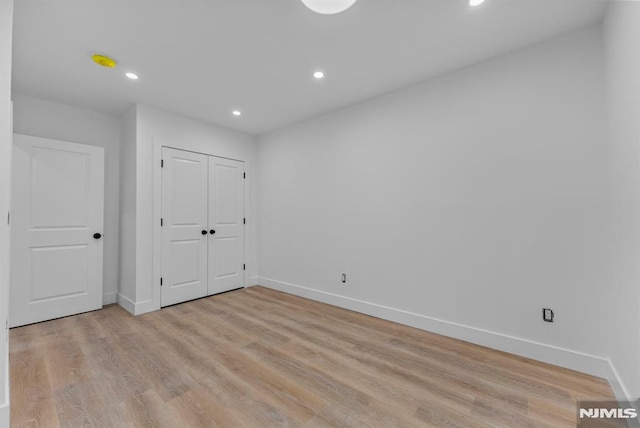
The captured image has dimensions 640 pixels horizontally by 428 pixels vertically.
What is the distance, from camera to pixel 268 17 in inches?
79.3

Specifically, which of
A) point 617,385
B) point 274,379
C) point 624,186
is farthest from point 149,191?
point 617,385

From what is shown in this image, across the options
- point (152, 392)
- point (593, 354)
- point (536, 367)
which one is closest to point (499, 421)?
point (536, 367)

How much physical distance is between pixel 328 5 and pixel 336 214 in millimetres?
2349

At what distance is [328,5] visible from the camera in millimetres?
1799

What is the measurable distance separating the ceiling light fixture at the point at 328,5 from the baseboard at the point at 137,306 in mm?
3664

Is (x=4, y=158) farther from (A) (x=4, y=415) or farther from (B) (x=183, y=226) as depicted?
(B) (x=183, y=226)

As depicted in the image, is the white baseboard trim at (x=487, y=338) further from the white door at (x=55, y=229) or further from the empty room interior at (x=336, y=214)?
the white door at (x=55, y=229)

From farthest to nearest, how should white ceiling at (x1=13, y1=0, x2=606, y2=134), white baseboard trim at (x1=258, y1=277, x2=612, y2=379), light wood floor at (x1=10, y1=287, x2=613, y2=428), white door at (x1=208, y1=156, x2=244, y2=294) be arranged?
white door at (x1=208, y1=156, x2=244, y2=294) < white baseboard trim at (x1=258, y1=277, x2=612, y2=379) < white ceiling at (x1=13, y1=0, x2=606, y2=134) < light wood floor at (x1=10, y1=287, x2=613, y2=428)

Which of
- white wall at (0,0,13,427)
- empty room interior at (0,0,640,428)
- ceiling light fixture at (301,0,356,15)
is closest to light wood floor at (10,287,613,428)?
empty room interior at (0,0,640,428)

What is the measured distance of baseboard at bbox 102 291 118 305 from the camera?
12.3 feet

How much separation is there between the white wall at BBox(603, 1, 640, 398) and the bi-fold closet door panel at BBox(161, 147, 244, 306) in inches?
170

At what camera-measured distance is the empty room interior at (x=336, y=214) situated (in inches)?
68.5

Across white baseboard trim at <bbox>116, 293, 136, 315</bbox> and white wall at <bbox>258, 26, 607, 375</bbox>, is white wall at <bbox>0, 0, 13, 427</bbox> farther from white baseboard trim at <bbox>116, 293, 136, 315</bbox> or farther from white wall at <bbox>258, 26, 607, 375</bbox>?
white wall at <bbox>258, 26, 607, 375</bbox>

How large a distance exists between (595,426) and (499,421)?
1.77 ft
